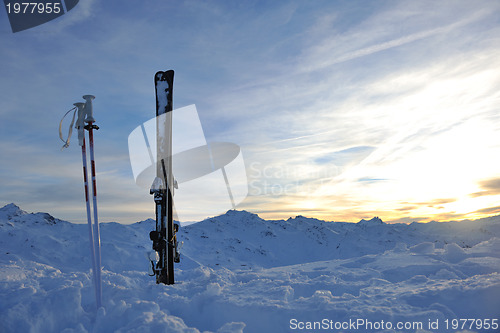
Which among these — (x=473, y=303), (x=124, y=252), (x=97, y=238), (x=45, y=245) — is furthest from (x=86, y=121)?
(x=45, y=245)

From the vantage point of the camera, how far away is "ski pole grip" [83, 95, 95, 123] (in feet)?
26.2

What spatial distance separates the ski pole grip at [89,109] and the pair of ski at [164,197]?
2.97 meters

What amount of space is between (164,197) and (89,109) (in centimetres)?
378

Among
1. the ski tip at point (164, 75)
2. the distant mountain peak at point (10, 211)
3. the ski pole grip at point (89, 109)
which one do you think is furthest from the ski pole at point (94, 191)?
the distant mountain peak at point (10, 211)

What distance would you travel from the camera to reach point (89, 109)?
804 centimetres

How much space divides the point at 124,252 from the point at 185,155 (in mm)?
117903

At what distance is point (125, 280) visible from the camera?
11180mm

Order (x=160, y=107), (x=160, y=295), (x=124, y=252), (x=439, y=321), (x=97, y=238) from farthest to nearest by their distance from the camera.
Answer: (x=124, y=252) < (x=160, y=107) < (x=160, y=295) < (x=97, y=238) < (x=439, y=321)

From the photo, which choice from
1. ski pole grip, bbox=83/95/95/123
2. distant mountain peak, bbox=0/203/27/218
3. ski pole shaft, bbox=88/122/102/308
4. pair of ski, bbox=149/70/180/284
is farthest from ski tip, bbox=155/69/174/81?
distant mountain peak, bbox=0/203/27/218

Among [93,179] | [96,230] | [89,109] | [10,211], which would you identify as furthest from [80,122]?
[10,211]

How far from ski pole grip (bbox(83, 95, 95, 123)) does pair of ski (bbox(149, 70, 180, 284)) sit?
2.97 meters

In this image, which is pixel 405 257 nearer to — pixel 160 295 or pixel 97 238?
pixel 160 295

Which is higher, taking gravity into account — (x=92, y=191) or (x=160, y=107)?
(x=160, y=107)

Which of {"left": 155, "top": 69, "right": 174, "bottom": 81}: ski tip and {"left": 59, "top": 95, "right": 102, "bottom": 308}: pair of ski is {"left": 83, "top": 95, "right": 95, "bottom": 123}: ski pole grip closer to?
{"left": 59, "top": 95, "right": 102, "bottom": 308}: pair of ski
